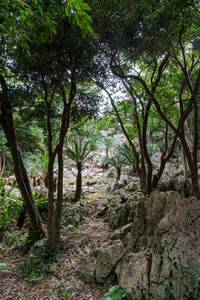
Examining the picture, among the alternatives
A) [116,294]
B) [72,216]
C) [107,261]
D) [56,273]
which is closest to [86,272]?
[107,261]

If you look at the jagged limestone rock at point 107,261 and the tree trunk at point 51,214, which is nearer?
the jagged limestone rock at point 107,261

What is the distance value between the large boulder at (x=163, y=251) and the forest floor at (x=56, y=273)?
0.62 m

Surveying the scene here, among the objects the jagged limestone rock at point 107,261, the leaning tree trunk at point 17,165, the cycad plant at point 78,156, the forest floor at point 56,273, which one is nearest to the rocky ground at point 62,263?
the forest floor at point 56,273

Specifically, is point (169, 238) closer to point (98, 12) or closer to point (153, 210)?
point (153, 210)

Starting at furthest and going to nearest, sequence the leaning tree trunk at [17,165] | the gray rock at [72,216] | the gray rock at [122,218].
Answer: the gray rock at [72,216] → the gray rock at [122,218] → the leaning tree trunk at [17,165]

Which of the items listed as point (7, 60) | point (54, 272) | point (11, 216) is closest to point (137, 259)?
point (54, 272)

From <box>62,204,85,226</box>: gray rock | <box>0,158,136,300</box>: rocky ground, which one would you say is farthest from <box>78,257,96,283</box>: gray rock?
<box>62,204,85,226</box>: gray rock

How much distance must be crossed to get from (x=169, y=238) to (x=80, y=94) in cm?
349

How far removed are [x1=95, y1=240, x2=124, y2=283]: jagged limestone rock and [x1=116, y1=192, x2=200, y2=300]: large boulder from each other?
0.10 meters

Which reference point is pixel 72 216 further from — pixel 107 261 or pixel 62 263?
pixel 107 261

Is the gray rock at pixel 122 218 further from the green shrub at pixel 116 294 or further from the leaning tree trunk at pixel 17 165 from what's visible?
the green shrub at pixel 116 294

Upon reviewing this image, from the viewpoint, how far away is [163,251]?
8.83 feet

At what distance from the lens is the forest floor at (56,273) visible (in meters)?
2.89

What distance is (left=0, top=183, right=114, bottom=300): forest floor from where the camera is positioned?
9.48 ft
